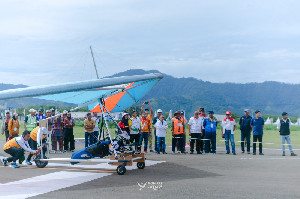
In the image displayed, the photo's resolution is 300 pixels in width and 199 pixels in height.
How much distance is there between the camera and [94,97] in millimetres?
12172

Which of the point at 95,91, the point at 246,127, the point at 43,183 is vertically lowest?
the point at 43,183

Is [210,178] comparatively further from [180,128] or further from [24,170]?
Answer: [180,128]

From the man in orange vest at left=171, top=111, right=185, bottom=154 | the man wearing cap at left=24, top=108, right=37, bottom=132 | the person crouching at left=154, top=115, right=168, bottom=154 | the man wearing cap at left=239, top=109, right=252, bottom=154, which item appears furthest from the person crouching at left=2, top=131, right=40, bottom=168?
the man wearing cap at left=239, top=109, right=252, bottom=154

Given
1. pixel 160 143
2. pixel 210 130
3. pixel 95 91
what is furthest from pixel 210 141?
pixel 95 91

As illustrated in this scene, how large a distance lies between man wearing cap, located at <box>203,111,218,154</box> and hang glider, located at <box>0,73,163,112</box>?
389 cm

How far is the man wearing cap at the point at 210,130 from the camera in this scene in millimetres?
16469

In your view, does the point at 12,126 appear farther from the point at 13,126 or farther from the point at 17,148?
the point at 17,148

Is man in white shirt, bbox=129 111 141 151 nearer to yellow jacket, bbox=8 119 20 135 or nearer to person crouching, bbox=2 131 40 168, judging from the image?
person crouching, bbox=2 131 40 168

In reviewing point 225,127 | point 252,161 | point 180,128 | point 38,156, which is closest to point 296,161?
point 252,161

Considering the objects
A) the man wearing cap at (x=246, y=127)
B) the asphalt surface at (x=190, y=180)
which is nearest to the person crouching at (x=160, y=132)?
the asphalt surface at (x=190, y=180)

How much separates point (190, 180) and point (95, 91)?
3.84 meters

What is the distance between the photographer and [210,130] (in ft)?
54.1

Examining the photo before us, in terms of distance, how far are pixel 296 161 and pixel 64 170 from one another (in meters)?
8.03

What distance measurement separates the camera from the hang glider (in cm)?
985
